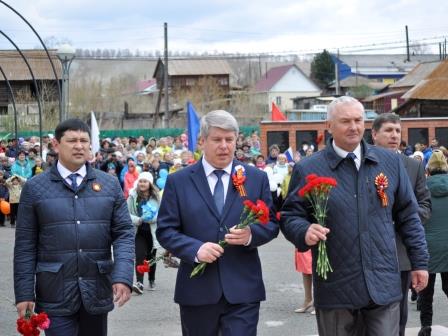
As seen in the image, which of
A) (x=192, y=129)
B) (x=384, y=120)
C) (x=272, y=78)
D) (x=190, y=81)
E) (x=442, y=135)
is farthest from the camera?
(x=272, y=78)

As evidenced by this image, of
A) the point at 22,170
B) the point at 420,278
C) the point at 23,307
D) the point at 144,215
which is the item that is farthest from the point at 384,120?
the point at 22,170

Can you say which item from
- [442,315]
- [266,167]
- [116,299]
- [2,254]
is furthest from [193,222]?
[266,167]

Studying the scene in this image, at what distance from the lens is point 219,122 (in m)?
5.32

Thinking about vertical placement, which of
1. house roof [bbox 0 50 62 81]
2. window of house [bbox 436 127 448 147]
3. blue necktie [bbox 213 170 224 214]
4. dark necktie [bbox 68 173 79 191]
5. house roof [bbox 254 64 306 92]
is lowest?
blue necktie [bbox 213 170 224 214]

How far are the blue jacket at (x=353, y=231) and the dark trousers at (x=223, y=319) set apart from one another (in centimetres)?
45

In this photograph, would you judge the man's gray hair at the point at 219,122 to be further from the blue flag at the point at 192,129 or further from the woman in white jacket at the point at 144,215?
the blue flag at the point at 192,129

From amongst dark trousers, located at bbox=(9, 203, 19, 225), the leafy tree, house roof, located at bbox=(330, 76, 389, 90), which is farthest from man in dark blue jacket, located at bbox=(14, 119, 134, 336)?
the leafy tree

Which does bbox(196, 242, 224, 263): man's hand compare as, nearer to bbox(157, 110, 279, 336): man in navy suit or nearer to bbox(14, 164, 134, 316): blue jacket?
bbox(157, 110, 279, 336): man in navy suit

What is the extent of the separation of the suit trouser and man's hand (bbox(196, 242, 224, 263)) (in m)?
0.84

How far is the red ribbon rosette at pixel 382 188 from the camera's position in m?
5.34

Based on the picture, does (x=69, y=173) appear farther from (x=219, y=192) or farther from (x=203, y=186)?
(x=219, y=192)

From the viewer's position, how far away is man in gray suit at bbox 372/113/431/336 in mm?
6281

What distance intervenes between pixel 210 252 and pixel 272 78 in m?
110

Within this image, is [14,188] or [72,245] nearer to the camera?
[72,245]
